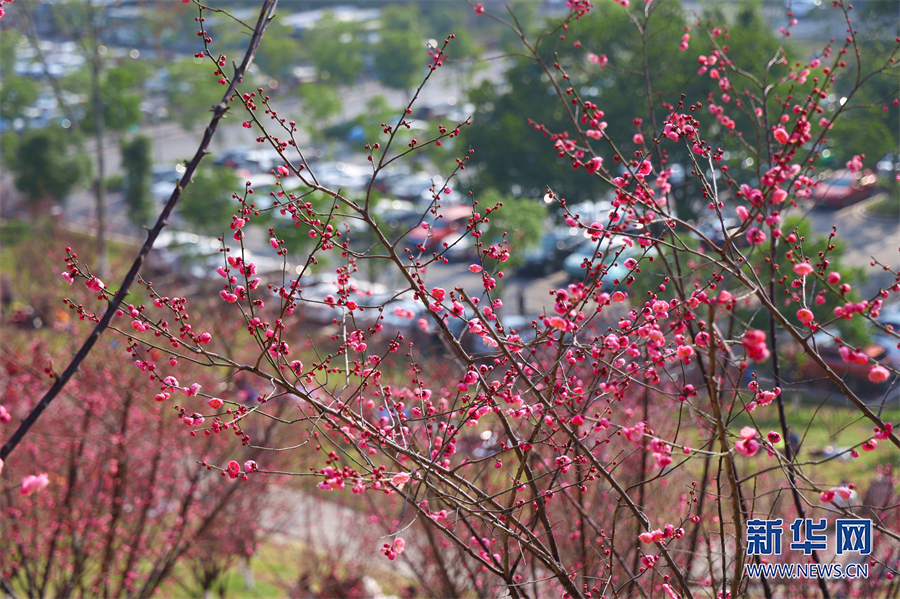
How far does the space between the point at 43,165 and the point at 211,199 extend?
5.51 metres

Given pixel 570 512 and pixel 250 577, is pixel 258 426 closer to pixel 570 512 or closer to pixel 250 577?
pixel 250 577

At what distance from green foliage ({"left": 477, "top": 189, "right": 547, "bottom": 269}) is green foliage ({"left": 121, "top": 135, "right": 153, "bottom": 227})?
10.0 metres

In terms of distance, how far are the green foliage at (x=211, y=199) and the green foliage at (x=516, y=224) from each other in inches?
247

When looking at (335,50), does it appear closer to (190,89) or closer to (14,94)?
(190,89)

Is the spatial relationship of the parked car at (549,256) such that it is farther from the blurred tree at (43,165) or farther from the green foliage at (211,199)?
the blurred tree at (43,165)

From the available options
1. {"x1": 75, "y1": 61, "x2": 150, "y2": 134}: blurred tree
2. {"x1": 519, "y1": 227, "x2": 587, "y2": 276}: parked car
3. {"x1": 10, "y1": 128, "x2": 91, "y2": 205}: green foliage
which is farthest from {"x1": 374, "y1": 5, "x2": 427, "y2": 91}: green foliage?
{"x1": 519, "y1": 227, "x2": 587, "y2": 276}: parked car

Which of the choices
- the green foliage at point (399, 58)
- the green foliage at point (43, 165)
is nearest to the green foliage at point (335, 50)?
the green foliage at point (399, 58)

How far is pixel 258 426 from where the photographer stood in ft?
23.9

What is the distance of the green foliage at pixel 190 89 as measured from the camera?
77.1 feet

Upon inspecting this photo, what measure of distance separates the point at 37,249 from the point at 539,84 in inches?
387

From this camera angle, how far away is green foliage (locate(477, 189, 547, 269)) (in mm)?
12227

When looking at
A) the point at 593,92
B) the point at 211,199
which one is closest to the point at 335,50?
the point at 211,199

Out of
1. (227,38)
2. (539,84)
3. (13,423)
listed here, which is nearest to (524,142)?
(539,84)

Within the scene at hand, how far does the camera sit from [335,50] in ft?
91.5
